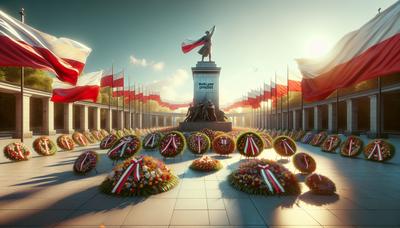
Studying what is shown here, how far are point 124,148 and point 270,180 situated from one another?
7445 millimetres

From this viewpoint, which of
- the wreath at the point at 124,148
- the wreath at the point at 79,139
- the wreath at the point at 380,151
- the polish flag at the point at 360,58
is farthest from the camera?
the wreath at the point at 79,139

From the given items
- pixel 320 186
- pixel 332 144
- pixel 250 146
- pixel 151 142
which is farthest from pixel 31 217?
pixel 332 144

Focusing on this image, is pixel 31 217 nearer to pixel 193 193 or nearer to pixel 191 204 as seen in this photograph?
pixel 191 204

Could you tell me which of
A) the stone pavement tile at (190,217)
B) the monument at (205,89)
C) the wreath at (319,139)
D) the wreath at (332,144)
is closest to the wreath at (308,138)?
the wreath at (319,139)

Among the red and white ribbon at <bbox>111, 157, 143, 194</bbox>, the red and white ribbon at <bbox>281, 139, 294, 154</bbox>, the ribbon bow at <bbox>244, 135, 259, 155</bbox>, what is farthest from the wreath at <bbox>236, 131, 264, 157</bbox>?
the red and white ribbon at <bbox>111, 157, 143, 194</bbox>

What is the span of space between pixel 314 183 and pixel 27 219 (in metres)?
8.42

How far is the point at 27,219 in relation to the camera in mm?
5125

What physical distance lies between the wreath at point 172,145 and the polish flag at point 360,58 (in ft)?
23.6

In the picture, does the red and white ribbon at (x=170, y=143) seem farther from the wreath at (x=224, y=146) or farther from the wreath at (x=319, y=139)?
the wreath at (x=319, y=139)

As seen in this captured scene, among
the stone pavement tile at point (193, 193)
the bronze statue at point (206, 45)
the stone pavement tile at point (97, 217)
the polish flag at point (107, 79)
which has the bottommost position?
the stone pavement tile at point (193, 193)

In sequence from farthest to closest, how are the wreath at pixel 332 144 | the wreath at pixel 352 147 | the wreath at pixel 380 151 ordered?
the wreath at pixel 332 144 → the wreath at pixel 352 147 → the wreath at pixel 380 151

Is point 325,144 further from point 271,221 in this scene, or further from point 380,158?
point 271,221

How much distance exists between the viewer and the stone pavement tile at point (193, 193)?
6602 millimetres

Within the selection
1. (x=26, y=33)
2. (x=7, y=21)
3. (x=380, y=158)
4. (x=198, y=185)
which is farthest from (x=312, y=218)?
(x=7, y=21)
